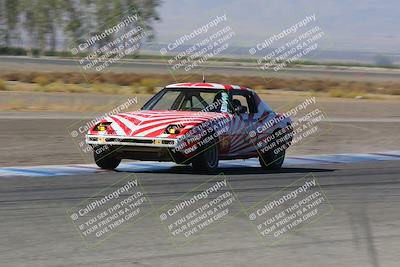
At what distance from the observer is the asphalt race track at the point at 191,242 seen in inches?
272

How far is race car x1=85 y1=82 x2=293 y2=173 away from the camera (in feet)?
39.1

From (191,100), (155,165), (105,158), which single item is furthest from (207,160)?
(155,165)

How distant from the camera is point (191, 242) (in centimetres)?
762

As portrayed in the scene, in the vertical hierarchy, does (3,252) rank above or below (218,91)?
above

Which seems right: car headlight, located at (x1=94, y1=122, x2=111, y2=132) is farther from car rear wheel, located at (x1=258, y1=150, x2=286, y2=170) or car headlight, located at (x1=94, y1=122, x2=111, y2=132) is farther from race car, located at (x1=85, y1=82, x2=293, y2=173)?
car rear wheel, located at (x1=258, y1=150, x2=286, y2=170)

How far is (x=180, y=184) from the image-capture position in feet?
37.3

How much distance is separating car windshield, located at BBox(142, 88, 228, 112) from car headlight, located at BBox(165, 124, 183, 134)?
119 centimetres

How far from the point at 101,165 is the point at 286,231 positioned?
16.9 ft

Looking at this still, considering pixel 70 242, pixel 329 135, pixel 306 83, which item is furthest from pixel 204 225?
pixel 306 83

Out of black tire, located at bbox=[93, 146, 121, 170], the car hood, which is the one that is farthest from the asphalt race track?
the car hood

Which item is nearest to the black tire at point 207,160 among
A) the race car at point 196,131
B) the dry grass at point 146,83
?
the race car at point 196,131

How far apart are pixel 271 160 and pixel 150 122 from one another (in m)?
2.78

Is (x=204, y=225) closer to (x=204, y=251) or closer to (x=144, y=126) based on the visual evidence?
(x=204, y=251)

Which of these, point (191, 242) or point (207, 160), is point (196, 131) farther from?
point (191, 242)
